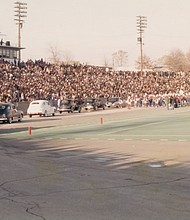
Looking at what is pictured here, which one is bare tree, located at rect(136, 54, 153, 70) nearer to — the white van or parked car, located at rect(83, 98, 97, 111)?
parked car, located at rect(83, 98, 97, 111)

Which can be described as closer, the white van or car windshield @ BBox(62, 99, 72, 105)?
the white van

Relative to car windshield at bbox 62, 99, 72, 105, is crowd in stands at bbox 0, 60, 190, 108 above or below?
above

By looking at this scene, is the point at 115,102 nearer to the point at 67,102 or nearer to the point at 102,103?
the point at 102,103

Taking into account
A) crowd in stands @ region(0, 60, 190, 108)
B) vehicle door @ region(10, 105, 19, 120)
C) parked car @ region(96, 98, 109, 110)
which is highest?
crowd in stands @ region(0, 60, 190, 108)

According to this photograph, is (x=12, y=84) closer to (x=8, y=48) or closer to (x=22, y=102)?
(x=22, y=102)

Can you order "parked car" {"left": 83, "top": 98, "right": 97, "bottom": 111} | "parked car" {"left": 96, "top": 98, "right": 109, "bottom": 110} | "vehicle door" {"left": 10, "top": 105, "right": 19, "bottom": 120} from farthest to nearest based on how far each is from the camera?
"parked car" {"left": 96, "top": 98, "right": 109, "bottom": 110}
"parked car" {"left": 83, "top": 98, "right": 97, "bottom": 111}
"vehicle door" {"left": 10, "top": 105, "right": 19, "bottom": 120}

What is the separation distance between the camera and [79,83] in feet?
241

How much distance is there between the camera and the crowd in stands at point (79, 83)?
60.7m

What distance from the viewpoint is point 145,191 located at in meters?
10.8

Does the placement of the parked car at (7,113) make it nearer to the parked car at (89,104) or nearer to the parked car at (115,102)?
the parked car at (89,104)

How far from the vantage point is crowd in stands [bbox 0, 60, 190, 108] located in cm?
6069

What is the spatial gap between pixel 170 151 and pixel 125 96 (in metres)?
63.8

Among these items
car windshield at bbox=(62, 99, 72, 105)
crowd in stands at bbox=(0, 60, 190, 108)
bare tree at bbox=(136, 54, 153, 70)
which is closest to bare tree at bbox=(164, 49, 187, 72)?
bare tree at bbox=(136, 54, 153, 70)

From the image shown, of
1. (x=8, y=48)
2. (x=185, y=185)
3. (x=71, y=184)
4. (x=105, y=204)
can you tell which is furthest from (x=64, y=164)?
(x=8, y=48)
